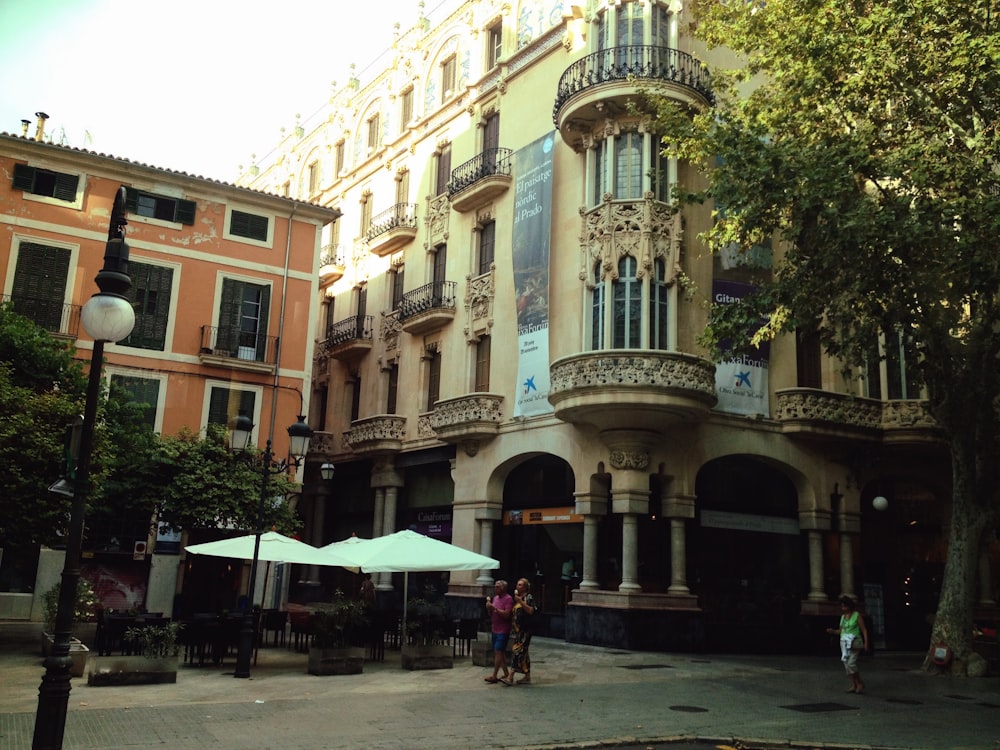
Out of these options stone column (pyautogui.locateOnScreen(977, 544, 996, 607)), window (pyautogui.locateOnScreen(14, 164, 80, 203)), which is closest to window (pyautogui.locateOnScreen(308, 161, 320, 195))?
window (pyautogui.locateOnScreen(14, 164, 80, 203))

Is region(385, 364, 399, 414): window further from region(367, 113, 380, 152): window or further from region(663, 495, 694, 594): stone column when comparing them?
region(663, 495, 694, 594): stone column

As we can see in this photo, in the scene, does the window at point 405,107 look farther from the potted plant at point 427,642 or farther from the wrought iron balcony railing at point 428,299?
the potted plant at point 427,642

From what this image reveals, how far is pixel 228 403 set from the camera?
2928cm

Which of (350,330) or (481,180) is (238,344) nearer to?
(350,330)

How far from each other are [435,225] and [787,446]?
15.0 metres

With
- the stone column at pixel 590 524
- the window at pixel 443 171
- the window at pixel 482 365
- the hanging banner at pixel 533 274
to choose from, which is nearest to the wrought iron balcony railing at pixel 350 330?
the window at pixel 443 171

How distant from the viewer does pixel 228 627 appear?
17328mm

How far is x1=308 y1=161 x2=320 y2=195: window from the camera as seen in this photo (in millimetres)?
42938

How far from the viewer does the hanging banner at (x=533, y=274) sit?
25.6 metres

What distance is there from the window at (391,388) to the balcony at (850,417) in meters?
14.9

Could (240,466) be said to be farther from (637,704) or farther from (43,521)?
(637,704)

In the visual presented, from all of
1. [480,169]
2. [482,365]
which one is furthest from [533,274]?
[480,169]

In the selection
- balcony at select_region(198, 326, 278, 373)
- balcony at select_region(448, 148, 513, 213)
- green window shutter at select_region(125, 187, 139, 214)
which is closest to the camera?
balcony at select_region(448, 148, 513, 213)

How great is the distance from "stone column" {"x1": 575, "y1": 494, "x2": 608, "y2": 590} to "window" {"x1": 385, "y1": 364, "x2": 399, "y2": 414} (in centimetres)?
1196
